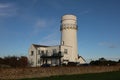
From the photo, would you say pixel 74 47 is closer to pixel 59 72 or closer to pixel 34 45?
pixel 34 45

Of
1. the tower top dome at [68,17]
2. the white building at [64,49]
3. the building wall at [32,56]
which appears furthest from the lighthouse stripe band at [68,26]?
the building wall at [32,56]

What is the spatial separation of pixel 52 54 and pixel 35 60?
5.08 meters

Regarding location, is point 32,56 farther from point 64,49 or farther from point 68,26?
point 68,26

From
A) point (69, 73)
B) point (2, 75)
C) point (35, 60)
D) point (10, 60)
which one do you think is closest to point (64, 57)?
point (35, 60)

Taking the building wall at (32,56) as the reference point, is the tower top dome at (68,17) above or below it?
above

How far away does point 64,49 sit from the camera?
64.8 metres

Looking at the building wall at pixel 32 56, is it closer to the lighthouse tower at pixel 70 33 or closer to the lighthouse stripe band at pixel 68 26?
the lighthouse tower at pixel 70 33

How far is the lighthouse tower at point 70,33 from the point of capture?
66500 mm

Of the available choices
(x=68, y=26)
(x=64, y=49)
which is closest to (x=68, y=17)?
(x=68, y=26)

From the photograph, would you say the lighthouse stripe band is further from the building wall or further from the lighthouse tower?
the building wall

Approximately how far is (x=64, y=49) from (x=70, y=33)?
15.7 ft

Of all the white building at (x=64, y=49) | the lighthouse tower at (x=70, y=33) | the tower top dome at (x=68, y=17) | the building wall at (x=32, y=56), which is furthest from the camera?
the tower top dome at (x=68, y=17)

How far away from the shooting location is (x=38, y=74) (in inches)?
1213

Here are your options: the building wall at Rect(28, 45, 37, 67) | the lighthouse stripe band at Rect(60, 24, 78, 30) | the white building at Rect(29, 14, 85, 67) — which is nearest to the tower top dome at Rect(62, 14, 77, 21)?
the white building at Rect(29, 14, 85, 67)
